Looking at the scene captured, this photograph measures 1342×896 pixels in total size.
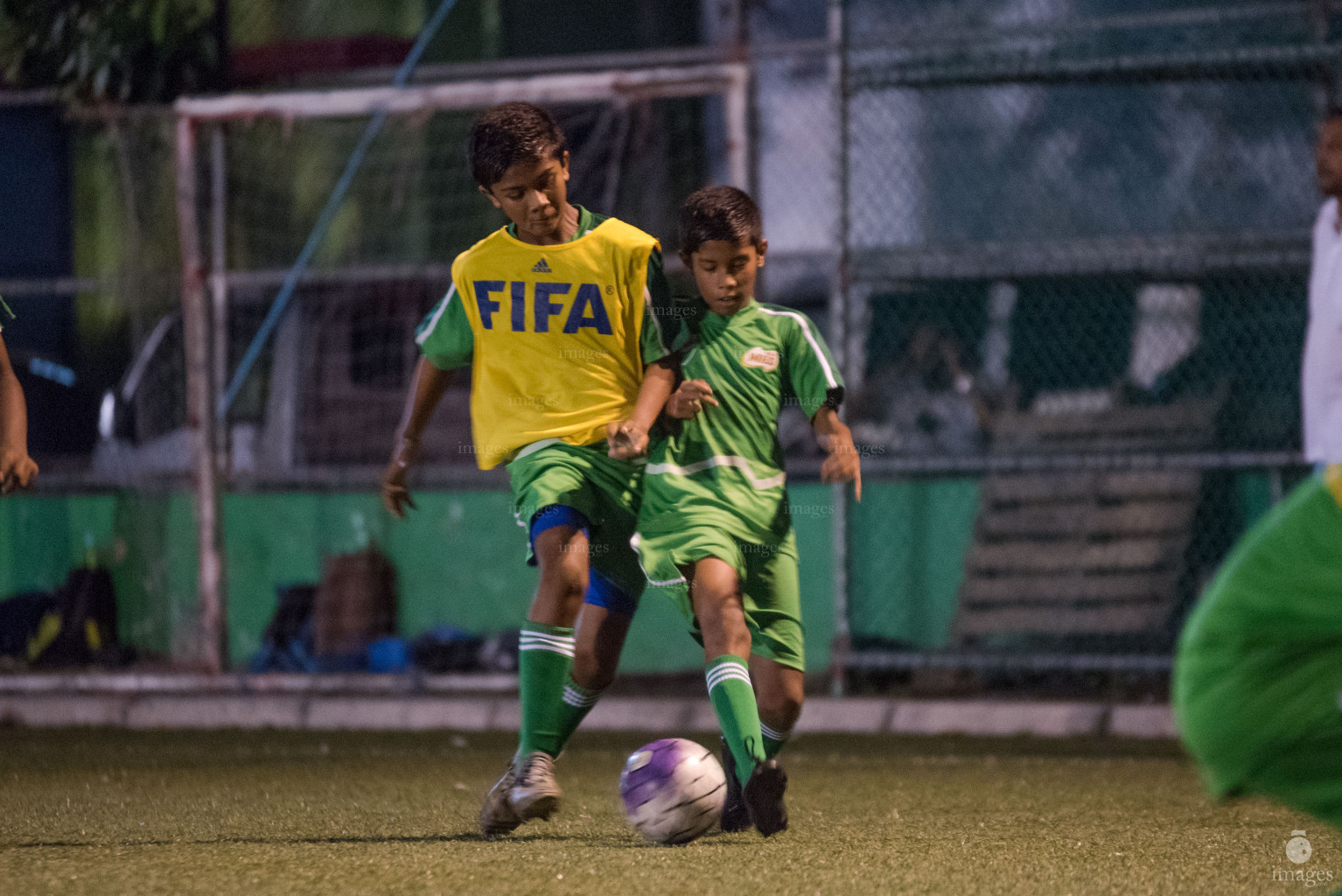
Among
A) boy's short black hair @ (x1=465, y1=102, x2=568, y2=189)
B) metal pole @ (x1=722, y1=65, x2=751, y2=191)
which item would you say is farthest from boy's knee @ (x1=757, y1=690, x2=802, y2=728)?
metal pole @ (x1=722, y1=65, x2=751, y2=191)

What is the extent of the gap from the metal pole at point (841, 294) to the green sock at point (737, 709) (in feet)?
13.2

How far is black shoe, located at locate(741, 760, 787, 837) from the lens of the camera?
4.20 meters

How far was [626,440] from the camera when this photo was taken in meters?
4.44

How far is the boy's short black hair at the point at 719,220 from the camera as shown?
183 inches

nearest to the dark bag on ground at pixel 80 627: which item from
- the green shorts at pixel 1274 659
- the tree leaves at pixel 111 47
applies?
the tree leaves at pixel 111 47

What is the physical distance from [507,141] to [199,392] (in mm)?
5025

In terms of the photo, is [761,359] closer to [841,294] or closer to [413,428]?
[413,428]

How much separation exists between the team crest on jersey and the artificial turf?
4.10 feet

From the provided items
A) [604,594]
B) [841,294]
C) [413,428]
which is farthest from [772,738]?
[841,294]

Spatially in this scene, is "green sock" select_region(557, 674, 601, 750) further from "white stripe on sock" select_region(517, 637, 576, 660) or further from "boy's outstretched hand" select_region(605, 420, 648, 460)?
"boy's outstretched hand" select_region(605, 420, 648, 460)

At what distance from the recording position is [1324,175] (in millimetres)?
5273

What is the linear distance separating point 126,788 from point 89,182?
5.76 metres

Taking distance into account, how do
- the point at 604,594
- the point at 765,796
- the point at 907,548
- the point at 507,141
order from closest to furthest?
1. the point at 765,796
2. the point at 507,141
3. the point at 604,594
4. the point at 907,548

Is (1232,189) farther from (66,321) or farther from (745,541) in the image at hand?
(66,321)
